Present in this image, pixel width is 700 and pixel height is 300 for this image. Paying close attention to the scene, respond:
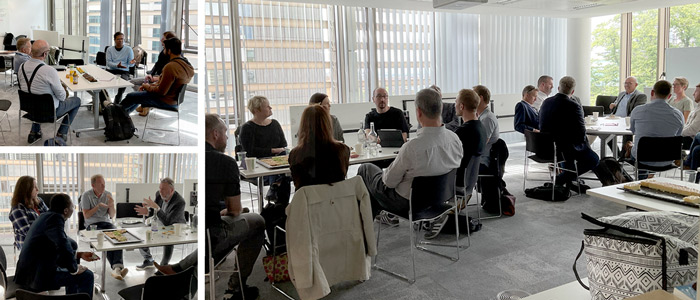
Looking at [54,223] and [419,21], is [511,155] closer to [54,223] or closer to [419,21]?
[419,21]

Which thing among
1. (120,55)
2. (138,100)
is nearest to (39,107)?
(138,100)

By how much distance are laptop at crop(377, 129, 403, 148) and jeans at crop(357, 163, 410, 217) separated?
3.04 feet

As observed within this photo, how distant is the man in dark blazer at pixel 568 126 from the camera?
19.9 feet

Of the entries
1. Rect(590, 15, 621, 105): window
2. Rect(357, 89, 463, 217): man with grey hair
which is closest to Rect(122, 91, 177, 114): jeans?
Rect(357, 89, 463, 217): man with grey hair

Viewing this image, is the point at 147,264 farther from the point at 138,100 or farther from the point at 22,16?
the point at 138,100

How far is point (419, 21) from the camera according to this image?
809cm

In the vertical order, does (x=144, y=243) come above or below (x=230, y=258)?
above

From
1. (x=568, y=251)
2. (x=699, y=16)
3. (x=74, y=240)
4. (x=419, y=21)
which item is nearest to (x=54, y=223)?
(x=74, y=240)

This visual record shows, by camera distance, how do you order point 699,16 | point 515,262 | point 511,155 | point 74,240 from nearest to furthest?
point 74,240, point 515,262, point 511,155, point 699,16

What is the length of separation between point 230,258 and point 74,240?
138cm

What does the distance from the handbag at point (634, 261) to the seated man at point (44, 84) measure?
2339mm

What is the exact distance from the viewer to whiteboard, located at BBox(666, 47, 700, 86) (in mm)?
9773

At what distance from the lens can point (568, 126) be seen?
6117 millimetres

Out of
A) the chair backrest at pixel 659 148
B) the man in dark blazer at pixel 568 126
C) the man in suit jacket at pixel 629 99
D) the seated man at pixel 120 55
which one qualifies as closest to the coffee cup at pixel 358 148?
the seated man at pixel 120 55
